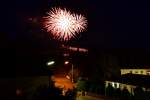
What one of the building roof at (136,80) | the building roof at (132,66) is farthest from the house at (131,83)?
the building roof at (132,66)

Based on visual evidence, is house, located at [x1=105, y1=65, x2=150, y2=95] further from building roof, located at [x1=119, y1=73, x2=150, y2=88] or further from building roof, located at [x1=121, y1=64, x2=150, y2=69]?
building roof, located at [x1=121, y1=64, x2=150, y2=69]

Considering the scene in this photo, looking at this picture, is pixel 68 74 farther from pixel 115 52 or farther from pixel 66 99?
pixel 66 99

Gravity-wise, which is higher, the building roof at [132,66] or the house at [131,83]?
the building roof at [132,66]

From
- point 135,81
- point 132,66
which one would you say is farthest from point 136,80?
point 132,66

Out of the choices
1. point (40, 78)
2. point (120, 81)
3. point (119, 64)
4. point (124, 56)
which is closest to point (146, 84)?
point (120, 81)

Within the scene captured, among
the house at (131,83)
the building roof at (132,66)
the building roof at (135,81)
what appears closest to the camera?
the house at (131,83)

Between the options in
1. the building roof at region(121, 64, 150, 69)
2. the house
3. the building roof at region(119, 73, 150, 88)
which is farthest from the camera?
the building roof at region(121, 64, 150, 69)

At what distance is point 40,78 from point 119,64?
104 ft

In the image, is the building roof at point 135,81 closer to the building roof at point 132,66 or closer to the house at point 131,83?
the house at point 131,83

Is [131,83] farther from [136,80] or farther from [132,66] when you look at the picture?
[132,66]

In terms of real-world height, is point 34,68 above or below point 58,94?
above

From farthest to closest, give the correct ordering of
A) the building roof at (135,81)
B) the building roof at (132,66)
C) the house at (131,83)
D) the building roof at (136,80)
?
the building roof at (132,66) → the building roof at (136,80) → the building roof at (135,81) → the house at (131,83)

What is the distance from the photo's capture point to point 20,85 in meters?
31.0

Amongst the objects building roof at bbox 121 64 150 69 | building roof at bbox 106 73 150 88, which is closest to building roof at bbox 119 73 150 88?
building roof at bbox 106 73 150 88
